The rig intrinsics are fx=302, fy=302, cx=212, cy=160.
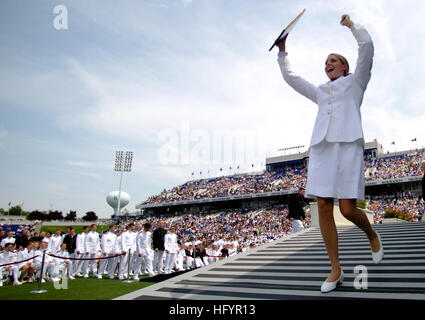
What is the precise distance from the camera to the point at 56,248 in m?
12.8

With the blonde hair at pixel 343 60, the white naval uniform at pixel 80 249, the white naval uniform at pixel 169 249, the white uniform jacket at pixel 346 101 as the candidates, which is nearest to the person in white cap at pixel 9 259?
the white naval uniform at pixel 80 249

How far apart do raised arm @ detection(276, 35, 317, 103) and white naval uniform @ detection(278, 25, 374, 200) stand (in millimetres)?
261

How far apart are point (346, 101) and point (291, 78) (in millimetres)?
758

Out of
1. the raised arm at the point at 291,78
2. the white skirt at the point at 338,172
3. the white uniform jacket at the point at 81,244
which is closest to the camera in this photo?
the white skirt at the point at 338,172

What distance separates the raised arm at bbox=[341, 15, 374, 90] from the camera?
3.03 meters

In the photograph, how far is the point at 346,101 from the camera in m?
3.16

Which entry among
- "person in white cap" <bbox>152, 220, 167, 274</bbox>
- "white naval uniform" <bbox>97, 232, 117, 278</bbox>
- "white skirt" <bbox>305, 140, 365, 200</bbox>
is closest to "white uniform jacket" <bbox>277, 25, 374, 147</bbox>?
"white skirt" <bbox>305, 140, 365, 200</bbox>

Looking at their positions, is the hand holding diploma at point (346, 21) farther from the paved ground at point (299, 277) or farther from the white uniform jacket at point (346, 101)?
the paved ground at point (299, 277)

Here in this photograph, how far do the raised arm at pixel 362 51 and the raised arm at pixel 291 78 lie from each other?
542 millimetres

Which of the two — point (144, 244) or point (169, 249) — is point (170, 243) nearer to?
point (169, 249)

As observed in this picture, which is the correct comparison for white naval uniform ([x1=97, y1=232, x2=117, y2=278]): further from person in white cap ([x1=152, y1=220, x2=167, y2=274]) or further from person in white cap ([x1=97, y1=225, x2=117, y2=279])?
person in white cap ([x1=152, y1=220, x2=167, y2=274])

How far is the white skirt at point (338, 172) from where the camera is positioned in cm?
300

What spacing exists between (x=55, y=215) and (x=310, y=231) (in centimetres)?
8888
